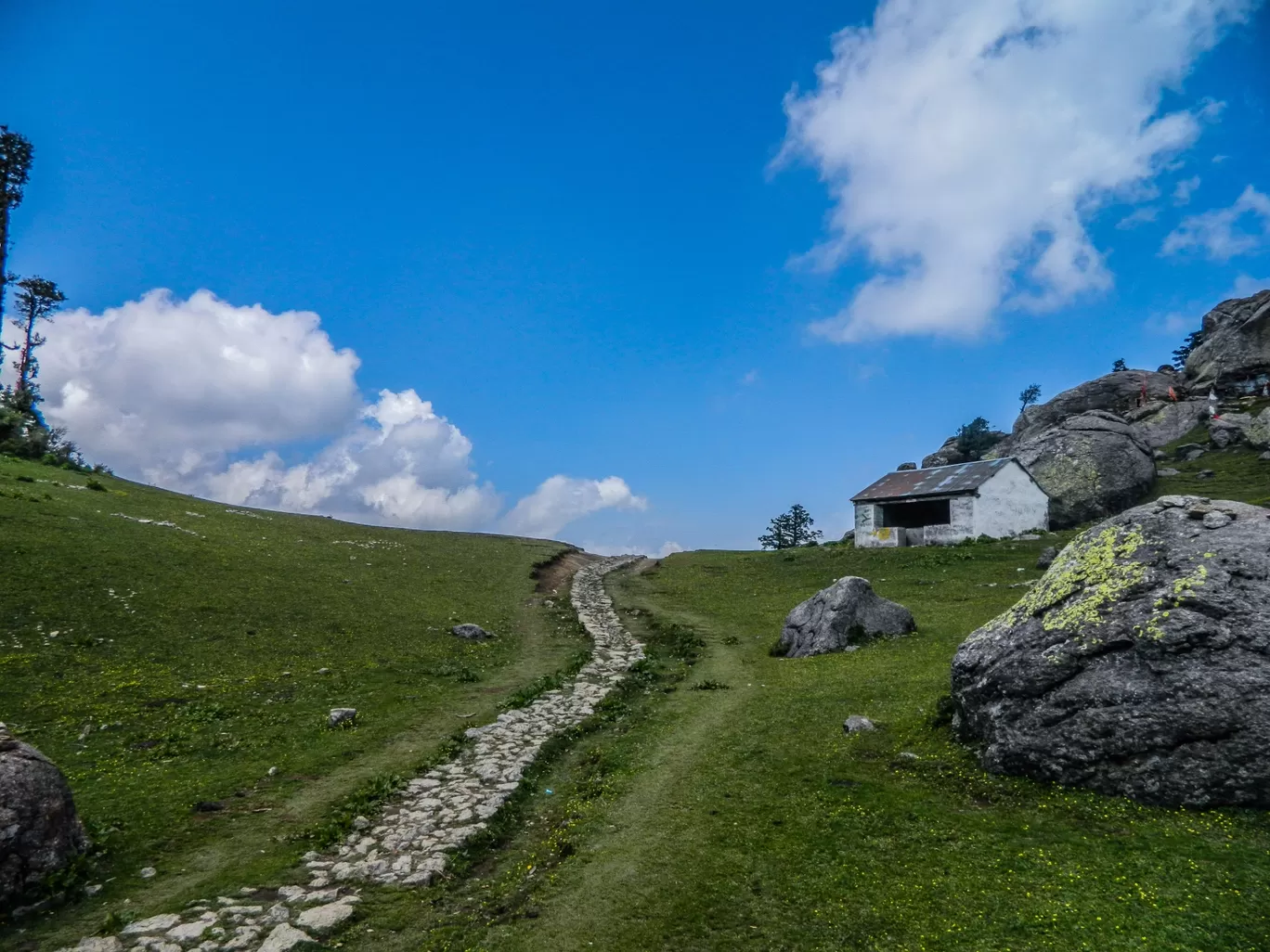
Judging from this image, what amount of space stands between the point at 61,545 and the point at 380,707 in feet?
69.6

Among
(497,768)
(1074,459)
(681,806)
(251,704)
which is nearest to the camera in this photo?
(681,806)

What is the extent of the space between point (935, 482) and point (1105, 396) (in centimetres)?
6227

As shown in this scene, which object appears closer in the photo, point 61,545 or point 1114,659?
point 1114,659

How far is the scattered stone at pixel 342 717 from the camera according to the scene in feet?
59.6

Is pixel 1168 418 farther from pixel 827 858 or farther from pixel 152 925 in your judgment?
pixel 152 925

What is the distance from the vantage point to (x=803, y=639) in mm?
26672

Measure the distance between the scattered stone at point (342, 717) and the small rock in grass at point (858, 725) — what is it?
43.2ft

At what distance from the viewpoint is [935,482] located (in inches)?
2320

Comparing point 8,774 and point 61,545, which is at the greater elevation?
point 61,545

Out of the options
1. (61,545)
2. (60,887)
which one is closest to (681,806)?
(60,887)

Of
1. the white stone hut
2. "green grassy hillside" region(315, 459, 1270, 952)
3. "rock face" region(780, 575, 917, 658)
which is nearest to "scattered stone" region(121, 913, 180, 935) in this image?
"green grassy hillside" region(315, 459, 1270, 952)

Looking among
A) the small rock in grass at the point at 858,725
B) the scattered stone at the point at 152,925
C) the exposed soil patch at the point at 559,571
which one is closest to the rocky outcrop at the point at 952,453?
the exposed soil patch at the point at 559,571

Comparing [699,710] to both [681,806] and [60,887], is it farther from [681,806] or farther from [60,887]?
[60,887]

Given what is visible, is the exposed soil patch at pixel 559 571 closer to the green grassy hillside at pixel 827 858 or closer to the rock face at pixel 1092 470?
the green grassy hillside at pixel 827 858
